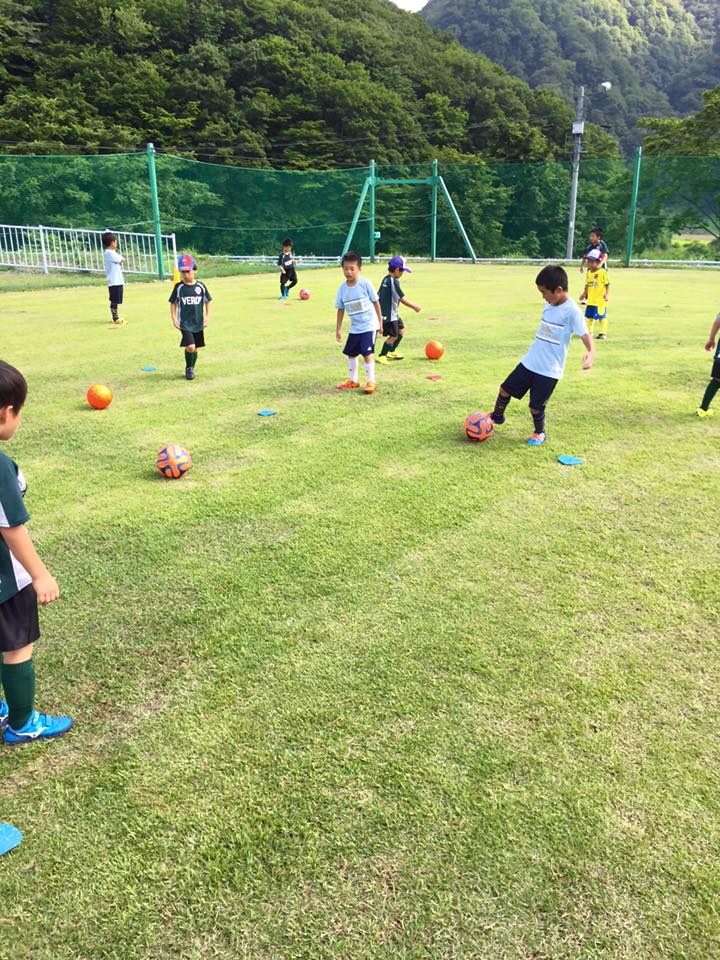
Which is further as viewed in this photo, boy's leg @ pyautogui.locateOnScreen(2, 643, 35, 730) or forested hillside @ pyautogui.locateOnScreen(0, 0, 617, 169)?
forested hillside @ pyautogui.locateOnScreen(0, 0, 617, 169)

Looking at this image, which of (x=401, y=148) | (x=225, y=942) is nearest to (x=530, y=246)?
(x=401, y=148)

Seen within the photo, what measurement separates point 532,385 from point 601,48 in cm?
10741

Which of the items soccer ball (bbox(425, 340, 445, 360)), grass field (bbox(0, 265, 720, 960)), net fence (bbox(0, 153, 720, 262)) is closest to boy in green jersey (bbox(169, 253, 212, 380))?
grass field (bbox(0, 265, 720, 960))

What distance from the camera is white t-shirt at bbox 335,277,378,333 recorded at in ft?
26.0

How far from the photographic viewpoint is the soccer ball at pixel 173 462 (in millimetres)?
5477

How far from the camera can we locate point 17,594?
2510 mm

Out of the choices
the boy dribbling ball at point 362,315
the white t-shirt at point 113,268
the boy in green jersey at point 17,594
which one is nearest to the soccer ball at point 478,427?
the boy dribbling ball at point 362,315

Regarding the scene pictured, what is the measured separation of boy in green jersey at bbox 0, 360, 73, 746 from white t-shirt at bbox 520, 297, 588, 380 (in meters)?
4.69

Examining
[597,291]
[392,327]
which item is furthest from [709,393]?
[597,291]

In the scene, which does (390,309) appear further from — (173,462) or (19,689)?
(19,689)

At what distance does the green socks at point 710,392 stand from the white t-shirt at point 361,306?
3.62 metres

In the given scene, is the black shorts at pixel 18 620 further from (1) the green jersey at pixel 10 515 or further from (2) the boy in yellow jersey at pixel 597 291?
(2) the boy in yellow jersey at pixel 597 291

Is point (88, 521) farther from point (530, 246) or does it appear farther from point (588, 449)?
point (530, 246)

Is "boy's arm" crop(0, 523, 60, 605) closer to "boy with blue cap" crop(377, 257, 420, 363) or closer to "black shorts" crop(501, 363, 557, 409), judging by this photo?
"black shorts" crop(501, 363, 557, 409)
